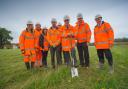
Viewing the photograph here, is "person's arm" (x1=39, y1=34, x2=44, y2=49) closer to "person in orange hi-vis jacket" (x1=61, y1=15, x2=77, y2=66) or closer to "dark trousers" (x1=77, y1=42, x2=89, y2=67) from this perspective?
"person in orange hi-vis jacket" (x1=61, y1=15, x2=77, y2=66)

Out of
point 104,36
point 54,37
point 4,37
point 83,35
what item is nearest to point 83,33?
point 83,35

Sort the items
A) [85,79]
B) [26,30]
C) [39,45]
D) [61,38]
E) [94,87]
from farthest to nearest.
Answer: [39,45] < [26,30] < [61,38] < [85,79] < [94,87]

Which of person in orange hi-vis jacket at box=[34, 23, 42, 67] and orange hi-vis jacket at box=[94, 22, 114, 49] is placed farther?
person in orange hi-vis jacket at box=[34, 23, 42, 67]

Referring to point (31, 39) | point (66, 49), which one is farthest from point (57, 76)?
point (31, 39)

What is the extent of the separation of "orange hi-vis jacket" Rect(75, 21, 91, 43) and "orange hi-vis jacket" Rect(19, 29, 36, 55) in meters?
2.40

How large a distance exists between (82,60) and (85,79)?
1861 mm

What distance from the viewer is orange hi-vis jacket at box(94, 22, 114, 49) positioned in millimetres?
8273

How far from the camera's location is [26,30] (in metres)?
9.71

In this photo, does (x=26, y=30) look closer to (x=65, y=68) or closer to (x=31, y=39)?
(x=31, y=39)

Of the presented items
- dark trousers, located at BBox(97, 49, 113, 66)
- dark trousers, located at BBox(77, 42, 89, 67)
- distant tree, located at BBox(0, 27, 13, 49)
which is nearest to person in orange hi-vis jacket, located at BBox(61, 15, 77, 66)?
dark trousers, located at BBox(77, 42, 89, 67)

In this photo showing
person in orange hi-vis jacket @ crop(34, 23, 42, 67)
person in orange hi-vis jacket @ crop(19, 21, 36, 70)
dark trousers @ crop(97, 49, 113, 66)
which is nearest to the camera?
dark trousers @ crop(97, 49, 113, 66)

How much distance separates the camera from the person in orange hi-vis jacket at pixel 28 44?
9.61 metres

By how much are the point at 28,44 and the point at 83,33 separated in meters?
2.82

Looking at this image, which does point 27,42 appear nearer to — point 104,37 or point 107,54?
point 104,37
